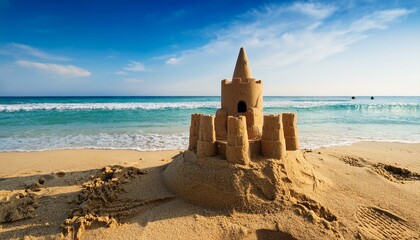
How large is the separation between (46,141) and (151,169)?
7257 mm

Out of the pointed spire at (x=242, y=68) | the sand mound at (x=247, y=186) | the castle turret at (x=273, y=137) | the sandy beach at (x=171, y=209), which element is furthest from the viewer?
the pointed spire at (x=242, y=68)

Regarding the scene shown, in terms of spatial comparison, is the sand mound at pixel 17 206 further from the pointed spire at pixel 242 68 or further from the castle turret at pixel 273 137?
the pointed spire at pixel 242 68

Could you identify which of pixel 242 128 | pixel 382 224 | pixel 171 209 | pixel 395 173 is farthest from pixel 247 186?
pixel 395 173

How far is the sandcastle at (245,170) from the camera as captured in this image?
4.30 meters

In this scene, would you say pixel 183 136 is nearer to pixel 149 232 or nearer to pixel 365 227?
pixel 149 232

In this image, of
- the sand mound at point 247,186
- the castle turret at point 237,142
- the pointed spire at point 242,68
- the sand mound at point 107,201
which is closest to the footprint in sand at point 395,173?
the sand mound at point 247,186

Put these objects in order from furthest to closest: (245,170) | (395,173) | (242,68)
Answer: (395,173) → (242,68) → (245,170)

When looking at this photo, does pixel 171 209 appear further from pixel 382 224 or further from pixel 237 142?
pixel 382 224

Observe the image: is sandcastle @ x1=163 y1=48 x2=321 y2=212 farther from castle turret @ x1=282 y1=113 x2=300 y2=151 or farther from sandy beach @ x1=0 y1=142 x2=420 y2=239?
sandy beach @ x1=0 y1=142 x2=420 y2=239

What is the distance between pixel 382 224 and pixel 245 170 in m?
2.81

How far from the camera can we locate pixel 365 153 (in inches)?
333

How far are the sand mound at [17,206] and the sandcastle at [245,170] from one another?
288 cm

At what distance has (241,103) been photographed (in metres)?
5.71

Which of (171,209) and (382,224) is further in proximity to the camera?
(171,209)
